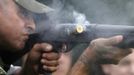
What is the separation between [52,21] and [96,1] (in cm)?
147

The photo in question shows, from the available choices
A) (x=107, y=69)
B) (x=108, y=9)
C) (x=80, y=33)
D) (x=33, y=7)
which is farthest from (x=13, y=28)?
(x=108, y=9)

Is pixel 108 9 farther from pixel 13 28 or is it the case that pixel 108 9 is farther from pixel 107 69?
pixel 13 28

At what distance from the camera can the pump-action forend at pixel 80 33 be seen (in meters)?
2.03

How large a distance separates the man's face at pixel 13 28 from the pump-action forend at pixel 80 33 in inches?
3.0

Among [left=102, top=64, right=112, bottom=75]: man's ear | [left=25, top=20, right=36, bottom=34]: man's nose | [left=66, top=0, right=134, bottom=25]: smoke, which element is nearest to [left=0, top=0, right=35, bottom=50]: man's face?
[left=25, top=20, right=36, bottom=34]: man's nose

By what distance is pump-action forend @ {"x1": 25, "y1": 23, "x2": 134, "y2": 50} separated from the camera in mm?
2031

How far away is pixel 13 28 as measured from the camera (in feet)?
7.53

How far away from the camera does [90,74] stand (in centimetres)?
250

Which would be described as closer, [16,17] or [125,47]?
[125,47]

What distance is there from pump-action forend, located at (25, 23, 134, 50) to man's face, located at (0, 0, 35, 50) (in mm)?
76

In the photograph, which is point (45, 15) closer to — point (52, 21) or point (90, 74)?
point (52, 21)

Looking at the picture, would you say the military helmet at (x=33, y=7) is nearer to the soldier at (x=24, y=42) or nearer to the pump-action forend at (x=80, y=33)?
the soldier at (x=24, y=42)

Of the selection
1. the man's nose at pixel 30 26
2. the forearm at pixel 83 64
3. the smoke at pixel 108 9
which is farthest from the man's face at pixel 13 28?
the smoke at pixel 108 9

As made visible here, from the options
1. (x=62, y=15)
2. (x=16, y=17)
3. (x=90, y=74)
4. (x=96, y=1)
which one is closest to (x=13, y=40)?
(x=16, y=17)
